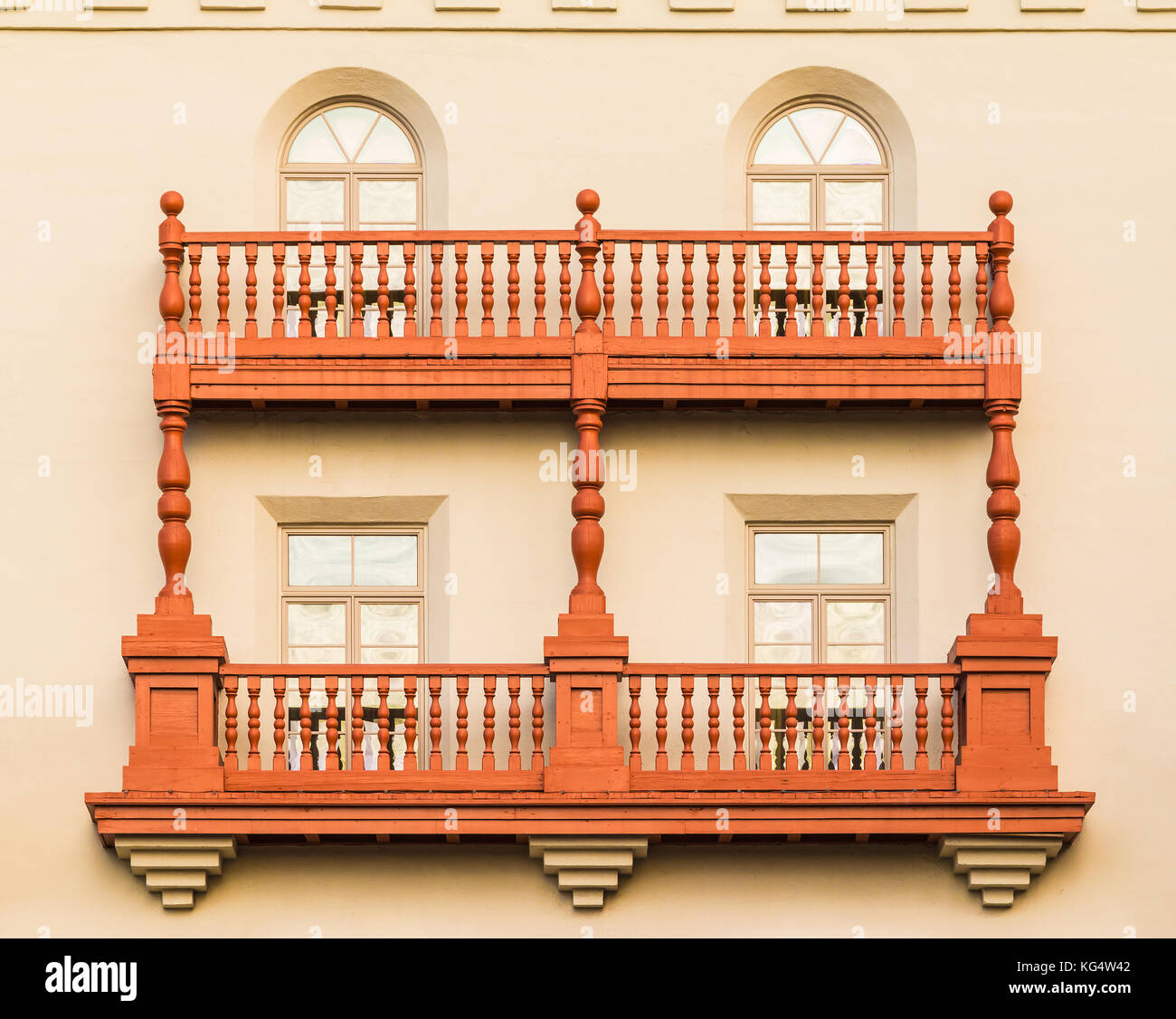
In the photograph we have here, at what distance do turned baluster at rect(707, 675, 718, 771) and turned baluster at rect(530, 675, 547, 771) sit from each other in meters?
1.05

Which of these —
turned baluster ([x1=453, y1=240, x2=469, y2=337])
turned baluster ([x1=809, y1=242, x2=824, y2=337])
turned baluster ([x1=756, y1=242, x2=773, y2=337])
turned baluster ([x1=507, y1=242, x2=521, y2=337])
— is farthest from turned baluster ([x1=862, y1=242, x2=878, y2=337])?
turned baluster ([x1=453, y1=240, x2=469, y2=337])

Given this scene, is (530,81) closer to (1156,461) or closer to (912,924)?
(1156,461)

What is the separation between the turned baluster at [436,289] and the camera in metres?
19.8

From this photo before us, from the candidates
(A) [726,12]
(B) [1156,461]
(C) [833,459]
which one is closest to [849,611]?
(C) [833,459]

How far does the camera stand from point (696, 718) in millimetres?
19609

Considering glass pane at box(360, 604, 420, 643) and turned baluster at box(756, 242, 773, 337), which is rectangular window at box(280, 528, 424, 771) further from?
turned baluster at box(756, 242, 773, 337)

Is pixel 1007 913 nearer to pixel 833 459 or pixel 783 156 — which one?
pixel 833 459

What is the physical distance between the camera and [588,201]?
19.8m

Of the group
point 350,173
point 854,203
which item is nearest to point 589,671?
point 854,203

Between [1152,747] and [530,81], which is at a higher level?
[530,81]

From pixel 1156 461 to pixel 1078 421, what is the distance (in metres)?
0.57

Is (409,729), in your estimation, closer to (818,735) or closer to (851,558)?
(818,735)
